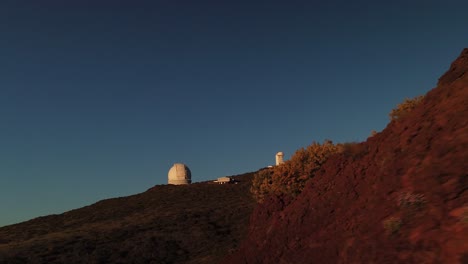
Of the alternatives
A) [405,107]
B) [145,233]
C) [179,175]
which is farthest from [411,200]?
[179,175]

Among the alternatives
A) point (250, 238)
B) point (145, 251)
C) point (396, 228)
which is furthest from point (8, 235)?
point (396, 228)

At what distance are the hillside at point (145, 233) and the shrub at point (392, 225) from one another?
20.1 m

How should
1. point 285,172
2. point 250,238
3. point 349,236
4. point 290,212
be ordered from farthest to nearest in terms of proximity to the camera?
1. point 285,172
2. point 250,238
3. point 290,212
4. point 349,236

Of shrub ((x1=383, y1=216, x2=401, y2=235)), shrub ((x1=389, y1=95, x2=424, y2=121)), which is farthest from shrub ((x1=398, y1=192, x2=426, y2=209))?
shrub ((x1=389, y1=95, x2=424, y2=121))

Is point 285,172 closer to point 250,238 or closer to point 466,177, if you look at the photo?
point 250,238

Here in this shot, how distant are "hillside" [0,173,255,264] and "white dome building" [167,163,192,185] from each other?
12.8 m

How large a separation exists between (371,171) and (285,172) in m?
7.53

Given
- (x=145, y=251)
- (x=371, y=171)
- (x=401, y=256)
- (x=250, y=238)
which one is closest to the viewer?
(x=401, y=256)

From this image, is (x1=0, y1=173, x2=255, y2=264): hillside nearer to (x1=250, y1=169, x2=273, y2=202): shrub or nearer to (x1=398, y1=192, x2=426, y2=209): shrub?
(x1=250, y1=169, x2=273, y2=202): shrub

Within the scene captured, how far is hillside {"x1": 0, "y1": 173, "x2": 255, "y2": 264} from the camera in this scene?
3584 centimetres

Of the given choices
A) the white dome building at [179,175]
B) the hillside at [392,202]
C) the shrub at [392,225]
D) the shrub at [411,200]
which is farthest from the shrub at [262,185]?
the white dome building at [179,175]

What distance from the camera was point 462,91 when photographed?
1291 centimetres

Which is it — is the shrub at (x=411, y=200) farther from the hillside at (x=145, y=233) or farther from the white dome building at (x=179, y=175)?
the white dome building at (x=179, y=175)

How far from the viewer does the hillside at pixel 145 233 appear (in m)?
35.8
